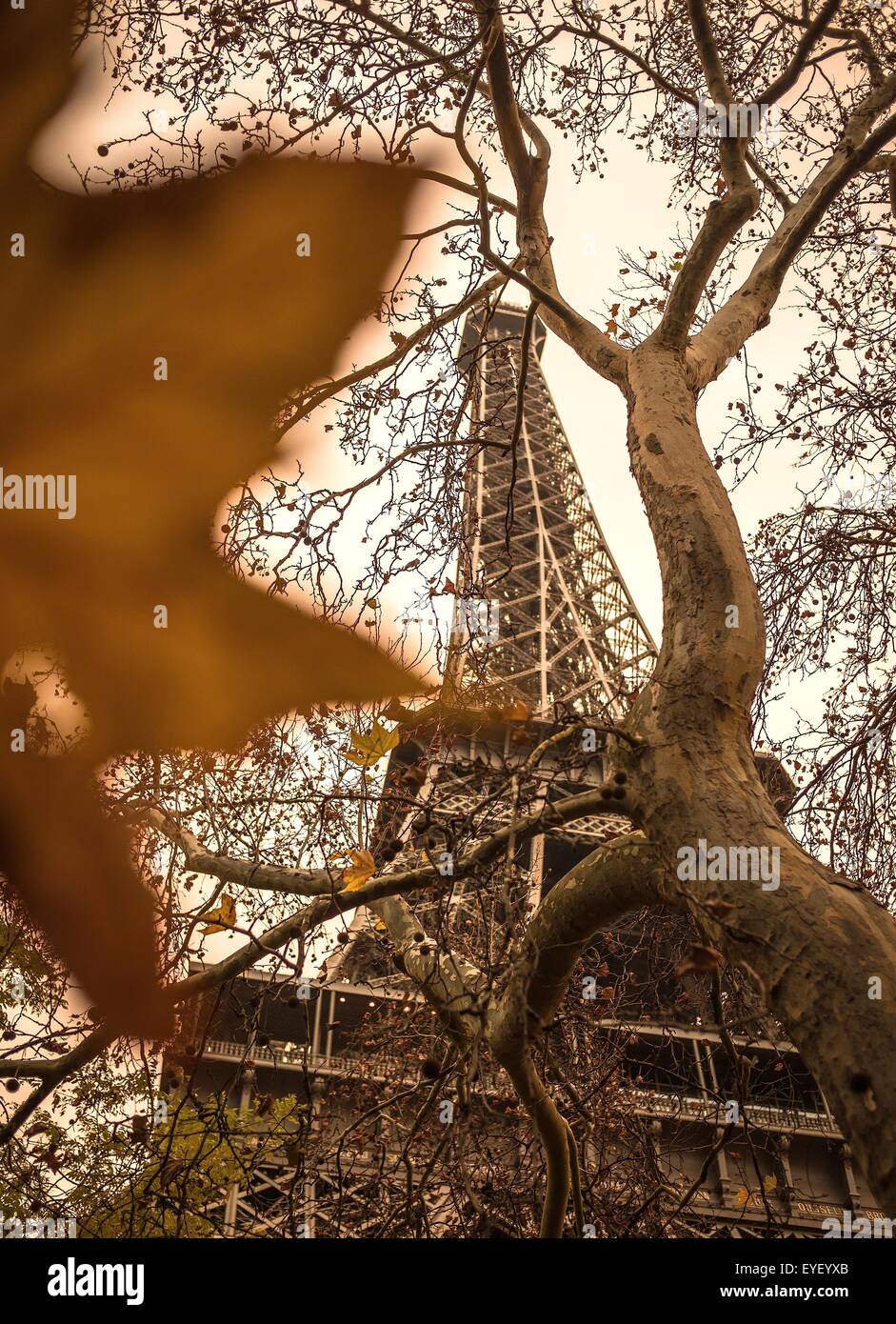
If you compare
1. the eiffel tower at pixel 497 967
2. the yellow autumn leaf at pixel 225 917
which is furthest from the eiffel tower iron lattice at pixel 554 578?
the yellow autumn leaf at pixel 225 917

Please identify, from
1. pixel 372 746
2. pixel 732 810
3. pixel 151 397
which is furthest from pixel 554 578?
pixel 732 810

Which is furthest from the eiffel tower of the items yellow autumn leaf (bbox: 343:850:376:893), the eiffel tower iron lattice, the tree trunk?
the eiffel tower iron lattice

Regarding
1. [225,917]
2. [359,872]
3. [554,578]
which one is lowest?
[225,917]

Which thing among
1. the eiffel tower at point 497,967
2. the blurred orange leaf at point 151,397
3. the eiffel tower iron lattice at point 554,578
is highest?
the eiffel tower iron lattice at point 554,578

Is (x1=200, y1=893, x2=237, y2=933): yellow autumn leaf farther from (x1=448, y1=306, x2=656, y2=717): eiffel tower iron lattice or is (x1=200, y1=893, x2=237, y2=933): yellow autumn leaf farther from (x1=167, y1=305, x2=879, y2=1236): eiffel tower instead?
(x1=448, y1=306, x2=656, y2=717): eiffel tower iron lattice

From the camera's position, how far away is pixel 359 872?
2.90 m

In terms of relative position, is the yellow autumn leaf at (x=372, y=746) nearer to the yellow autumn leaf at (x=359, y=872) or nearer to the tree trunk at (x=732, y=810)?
the yellow autumn leaf at (x=359, y=872)

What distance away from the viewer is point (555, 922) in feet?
8.66

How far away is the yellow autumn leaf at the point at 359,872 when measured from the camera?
2537mm

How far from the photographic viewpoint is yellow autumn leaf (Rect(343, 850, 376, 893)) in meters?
2.54

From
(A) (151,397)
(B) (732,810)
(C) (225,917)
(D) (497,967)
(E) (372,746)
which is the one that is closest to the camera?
(B) (732,810)

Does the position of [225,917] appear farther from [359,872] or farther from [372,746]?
[372,746]

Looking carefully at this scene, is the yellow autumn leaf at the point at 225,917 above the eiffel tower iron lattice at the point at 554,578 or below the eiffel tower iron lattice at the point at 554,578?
below
